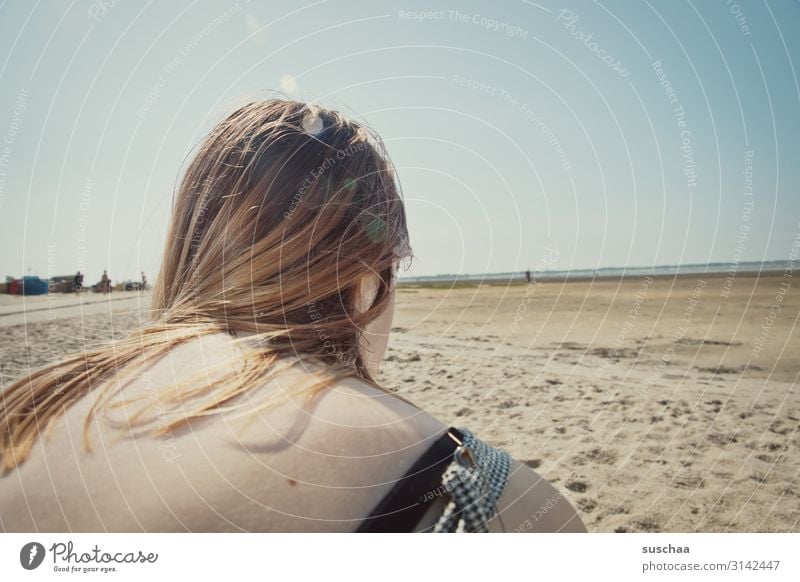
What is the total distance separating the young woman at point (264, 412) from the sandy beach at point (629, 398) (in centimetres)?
90

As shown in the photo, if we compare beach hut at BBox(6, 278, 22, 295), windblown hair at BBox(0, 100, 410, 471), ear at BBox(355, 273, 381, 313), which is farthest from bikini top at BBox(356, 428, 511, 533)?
beach hut at BBox(6, 278, 22, 295)

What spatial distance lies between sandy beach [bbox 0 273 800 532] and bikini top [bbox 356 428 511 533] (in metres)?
1.26

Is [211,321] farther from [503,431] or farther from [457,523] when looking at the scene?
[503,431]

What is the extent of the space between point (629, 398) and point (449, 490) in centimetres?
312

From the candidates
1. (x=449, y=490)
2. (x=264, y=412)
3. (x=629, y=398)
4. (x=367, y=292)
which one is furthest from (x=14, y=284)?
(x=629, y=398)

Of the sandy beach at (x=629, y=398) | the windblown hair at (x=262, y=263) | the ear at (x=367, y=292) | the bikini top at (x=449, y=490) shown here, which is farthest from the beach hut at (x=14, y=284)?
the bikini top at (x=449, y=490)

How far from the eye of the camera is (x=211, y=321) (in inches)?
32.6

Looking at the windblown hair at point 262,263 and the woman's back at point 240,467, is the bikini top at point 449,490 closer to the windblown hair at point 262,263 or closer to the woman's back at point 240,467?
the woman's back at point 240,467

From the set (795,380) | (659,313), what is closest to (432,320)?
(659,313)

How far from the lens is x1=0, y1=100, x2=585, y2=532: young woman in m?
0.64

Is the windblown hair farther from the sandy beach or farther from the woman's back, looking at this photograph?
the sandy beach

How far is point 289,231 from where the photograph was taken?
2.95 ft

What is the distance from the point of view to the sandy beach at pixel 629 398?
2031 millimetres
